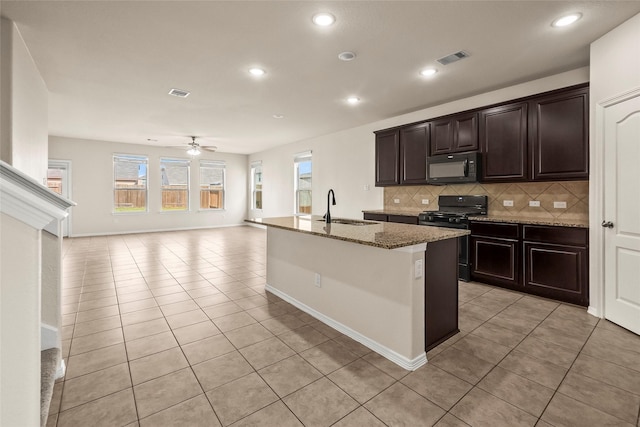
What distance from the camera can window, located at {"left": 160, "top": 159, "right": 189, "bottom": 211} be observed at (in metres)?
9.45

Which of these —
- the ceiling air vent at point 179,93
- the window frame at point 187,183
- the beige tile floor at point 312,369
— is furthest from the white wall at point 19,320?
the window frame at point 187,183

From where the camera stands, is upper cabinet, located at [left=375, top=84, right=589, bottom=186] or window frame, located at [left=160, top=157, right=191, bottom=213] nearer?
upper cabinet, located at [left=375, top=84, right=589, bottom=186]

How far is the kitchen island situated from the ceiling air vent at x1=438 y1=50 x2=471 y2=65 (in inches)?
78.5

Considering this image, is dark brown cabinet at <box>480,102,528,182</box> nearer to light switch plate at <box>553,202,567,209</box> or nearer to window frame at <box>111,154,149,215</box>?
light switch plate at <box>553,202,567,209</box>

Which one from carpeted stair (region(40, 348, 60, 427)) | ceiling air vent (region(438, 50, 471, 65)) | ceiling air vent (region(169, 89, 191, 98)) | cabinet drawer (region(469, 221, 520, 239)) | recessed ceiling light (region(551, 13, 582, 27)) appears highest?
ceiling air vent (region(169, 89, 191, 98))

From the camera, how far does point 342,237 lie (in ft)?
7.30

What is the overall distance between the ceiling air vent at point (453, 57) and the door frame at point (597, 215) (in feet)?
4.53

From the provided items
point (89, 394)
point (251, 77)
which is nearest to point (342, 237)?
point (89, 394)

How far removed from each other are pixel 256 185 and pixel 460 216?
310 inches

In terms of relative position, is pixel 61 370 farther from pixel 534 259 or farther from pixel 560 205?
pixel 560 205

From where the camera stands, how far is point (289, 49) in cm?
312

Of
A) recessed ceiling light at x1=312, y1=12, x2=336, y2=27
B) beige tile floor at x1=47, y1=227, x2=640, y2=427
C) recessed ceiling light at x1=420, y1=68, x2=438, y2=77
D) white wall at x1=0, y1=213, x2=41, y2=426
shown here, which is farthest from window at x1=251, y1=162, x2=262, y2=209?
white wall at x1=0, y1=213, x2=41, y2=426

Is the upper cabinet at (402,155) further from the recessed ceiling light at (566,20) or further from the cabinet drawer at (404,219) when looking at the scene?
the recessed ceiling light at (566,20)

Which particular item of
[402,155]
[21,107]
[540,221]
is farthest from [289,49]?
[540,221]
